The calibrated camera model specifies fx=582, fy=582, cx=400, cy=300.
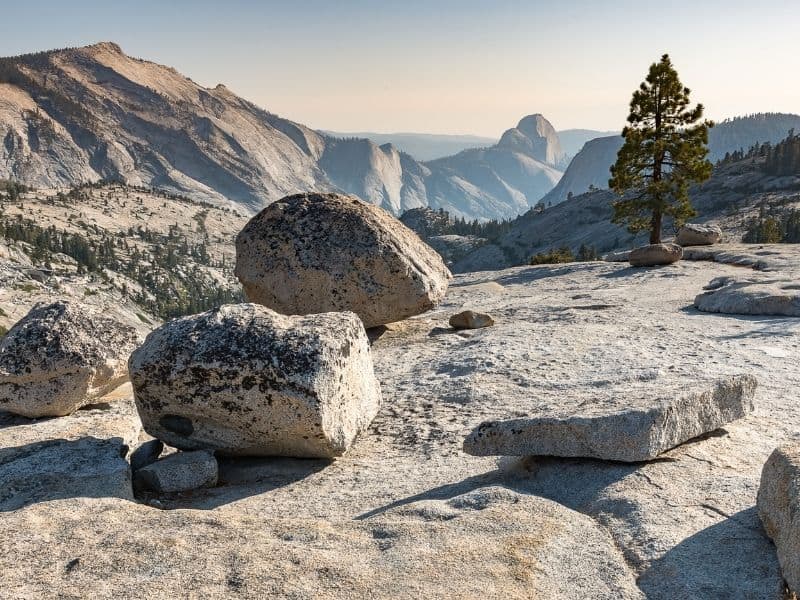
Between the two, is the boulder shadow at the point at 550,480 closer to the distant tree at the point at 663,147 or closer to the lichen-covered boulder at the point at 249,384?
the lichen-covered boulder at the point at 249,384

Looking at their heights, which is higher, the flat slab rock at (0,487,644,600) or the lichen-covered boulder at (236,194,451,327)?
the lichen-covered boulder at (236,194,451,327)

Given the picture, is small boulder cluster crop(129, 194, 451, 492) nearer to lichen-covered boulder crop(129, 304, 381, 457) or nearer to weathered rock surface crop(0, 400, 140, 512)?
lichen-covered boulder crop(129, 304, 381, 457)

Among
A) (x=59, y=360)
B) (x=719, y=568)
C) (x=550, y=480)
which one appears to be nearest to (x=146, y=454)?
(x=59, y=360)

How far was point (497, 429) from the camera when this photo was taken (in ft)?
32.4

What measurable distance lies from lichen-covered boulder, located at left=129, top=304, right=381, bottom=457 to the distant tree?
3948 centimetres

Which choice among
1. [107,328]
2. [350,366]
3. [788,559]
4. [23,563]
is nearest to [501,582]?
[788,559]

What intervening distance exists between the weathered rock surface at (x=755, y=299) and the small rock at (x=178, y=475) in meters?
20.1

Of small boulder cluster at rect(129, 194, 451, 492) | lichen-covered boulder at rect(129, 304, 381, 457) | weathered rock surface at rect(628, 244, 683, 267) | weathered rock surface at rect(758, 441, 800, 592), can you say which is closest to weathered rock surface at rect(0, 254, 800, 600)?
weathered rock surface at rect(758, 441, 800, 592)

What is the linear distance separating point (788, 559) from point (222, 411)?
29.9ft

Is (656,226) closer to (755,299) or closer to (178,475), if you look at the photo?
(755,299)

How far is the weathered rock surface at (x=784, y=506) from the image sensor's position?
598 centimetres

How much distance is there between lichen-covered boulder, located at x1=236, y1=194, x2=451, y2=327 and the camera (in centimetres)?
2081

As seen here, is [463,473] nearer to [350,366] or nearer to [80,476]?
[350,366]

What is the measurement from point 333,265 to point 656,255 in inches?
1062
